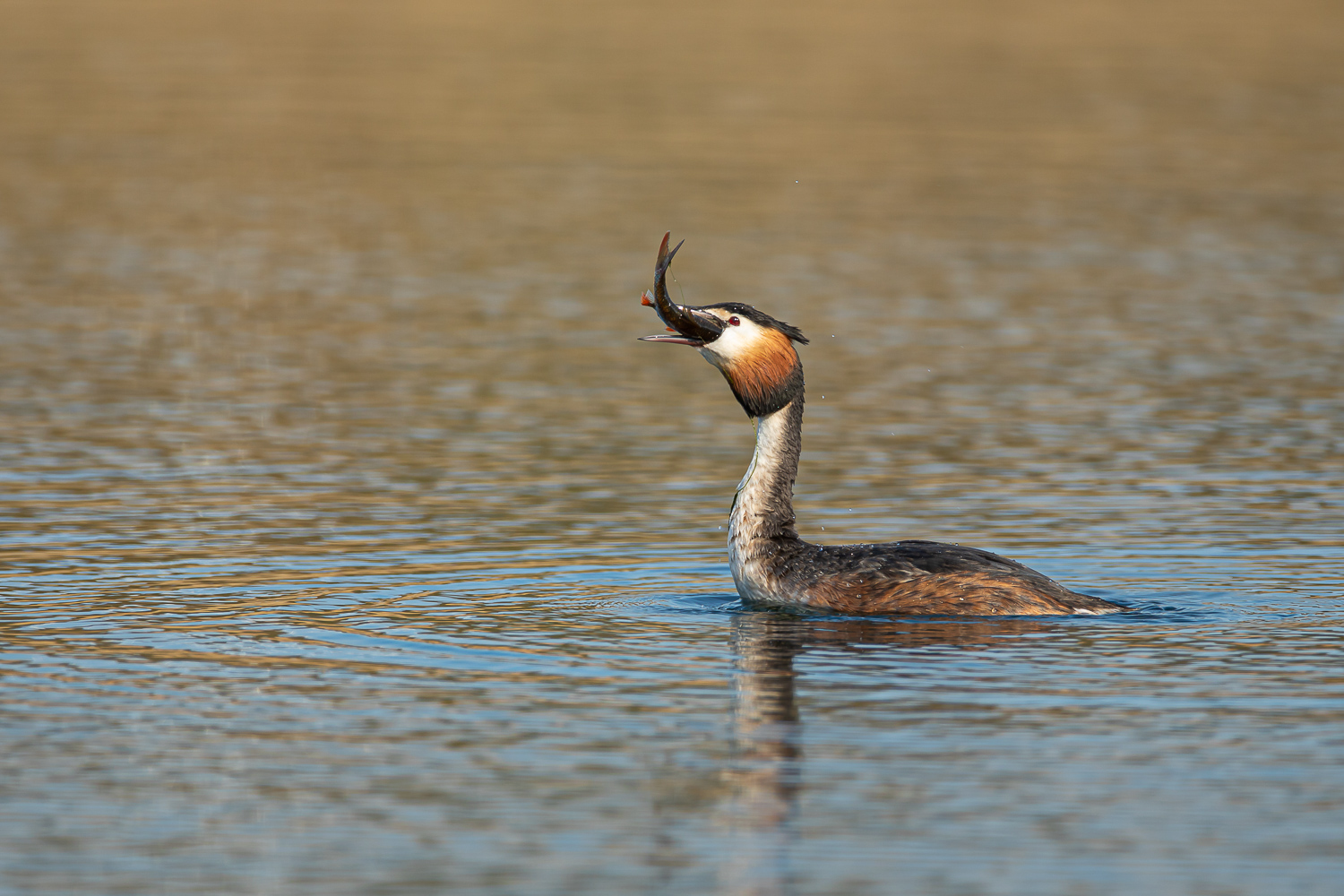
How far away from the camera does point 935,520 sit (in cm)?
1709

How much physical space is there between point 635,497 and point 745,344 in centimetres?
373

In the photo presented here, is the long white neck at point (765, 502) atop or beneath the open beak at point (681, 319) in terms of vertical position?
beneath

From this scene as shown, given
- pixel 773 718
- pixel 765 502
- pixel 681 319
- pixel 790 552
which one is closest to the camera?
pixel 773 718

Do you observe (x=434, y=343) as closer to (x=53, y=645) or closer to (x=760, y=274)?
(x=760, y=274)

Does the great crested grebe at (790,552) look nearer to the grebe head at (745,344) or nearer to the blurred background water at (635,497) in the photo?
the grebe head at (745,344)

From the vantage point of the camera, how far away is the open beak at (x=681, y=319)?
13.7 metres

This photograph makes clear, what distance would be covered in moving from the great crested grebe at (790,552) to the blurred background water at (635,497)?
29cm

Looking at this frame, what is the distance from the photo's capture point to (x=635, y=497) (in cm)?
1788

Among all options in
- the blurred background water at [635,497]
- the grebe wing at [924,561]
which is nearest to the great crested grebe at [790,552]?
the grebe wing at [924,561]

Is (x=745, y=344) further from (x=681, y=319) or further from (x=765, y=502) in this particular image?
(x=765, y=502)

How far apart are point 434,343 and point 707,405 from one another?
4159 millimetres

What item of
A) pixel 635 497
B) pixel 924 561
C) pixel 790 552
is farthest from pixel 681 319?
pixel 635 497

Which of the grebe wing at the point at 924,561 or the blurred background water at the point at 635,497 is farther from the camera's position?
the grebe wing at the point at 924,561

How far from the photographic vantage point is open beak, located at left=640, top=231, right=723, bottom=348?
13711 mm
